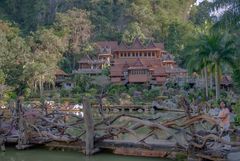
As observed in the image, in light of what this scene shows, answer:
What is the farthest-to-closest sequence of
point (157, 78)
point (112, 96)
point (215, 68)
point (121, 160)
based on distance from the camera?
1. point (157, 78)
2. point (112, 96)
3. point (215, 68)
4. point (121, 160)

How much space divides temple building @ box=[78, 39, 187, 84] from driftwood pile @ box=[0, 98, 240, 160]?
113 ft

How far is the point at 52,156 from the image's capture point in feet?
45.1

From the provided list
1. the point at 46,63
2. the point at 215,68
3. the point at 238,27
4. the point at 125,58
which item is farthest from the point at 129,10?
the point at 238,27

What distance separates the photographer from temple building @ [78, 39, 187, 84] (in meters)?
50.6

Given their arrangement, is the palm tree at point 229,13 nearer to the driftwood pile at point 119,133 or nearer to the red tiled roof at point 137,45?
the driftwood pile at point 119,133

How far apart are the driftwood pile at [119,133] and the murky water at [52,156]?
271mm

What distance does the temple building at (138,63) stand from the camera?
50.6 metres

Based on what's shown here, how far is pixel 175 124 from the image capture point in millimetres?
12086

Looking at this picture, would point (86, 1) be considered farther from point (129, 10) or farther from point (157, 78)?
point (157, 78)

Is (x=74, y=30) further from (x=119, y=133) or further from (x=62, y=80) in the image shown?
(x=119, y=133)

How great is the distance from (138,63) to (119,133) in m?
37.8

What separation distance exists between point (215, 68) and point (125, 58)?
21.6 meters

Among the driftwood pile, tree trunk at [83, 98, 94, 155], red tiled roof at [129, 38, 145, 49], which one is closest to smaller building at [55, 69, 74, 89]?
red tiled roof at [129, 38, 145, 49]

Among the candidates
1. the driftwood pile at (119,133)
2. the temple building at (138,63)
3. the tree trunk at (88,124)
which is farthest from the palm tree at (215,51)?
the tree trunk at (88,124)
